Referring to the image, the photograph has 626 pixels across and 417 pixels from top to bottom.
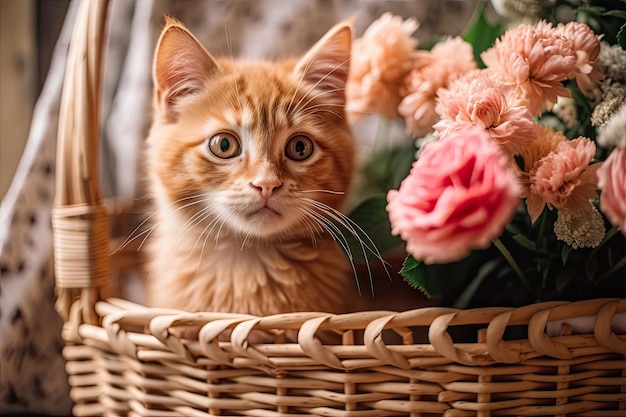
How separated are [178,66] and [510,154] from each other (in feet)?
1.26

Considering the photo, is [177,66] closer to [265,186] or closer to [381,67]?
[265,186]

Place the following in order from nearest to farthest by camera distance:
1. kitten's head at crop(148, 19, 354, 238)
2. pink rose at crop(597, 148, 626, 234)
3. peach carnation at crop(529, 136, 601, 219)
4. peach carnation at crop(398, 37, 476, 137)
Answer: pink rose at crop(597, 148, 626, 234)
peach carnation at crop(529, 136, 601, 219)
kitten's head at crop(148, 19, 354, 238)
peach carnation at crop(398, 37, 476, 137)

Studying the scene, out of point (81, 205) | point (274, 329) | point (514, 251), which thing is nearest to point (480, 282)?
point (514, 251)

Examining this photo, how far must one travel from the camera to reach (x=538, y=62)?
64 cm

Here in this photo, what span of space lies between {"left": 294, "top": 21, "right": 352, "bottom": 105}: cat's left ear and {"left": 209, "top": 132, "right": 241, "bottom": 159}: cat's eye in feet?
0.40

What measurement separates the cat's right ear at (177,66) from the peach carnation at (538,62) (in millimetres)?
337

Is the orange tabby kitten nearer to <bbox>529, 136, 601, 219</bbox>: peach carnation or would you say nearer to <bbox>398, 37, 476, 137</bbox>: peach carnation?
<bbox>398, 37, 476, 137</bbox>: peach carnation

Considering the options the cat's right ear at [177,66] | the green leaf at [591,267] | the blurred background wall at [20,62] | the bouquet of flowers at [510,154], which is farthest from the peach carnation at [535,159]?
the blurred background wall at [20,62]

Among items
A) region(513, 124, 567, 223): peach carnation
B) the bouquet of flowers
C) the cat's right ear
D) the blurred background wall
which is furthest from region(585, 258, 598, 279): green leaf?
the blurred background wall

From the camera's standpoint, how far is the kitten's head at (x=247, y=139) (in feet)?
2.26

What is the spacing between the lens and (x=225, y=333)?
67cm

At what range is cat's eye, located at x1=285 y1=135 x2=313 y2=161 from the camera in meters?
0.72

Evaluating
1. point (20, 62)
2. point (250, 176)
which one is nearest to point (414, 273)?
point (250, 176)

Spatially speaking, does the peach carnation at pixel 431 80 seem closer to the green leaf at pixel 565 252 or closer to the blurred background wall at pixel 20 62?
the green leaf at pixel 565 252
